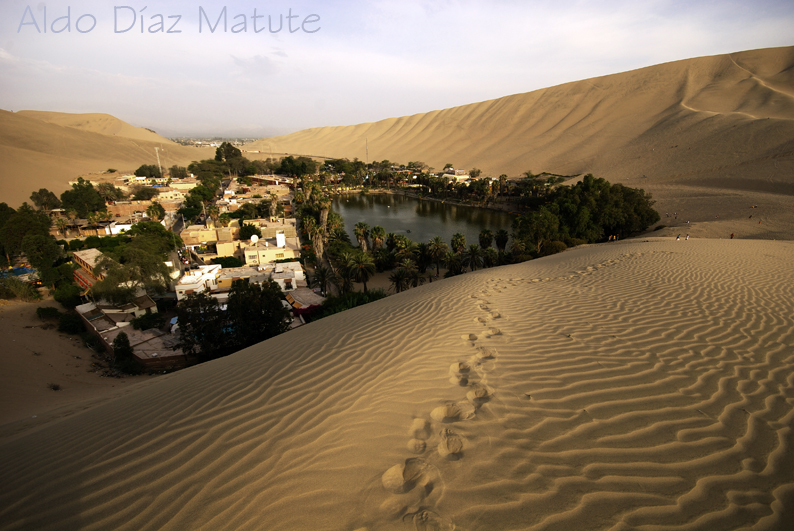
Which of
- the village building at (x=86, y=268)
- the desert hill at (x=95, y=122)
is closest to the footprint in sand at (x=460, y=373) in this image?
the village building at (x=86, y=268)

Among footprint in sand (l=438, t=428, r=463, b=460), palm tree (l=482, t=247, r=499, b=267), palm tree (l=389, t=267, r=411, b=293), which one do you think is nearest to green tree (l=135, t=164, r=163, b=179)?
palm tree (l=389, t=267, r=411, b=293)

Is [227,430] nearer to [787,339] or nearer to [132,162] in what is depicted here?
[787,339]

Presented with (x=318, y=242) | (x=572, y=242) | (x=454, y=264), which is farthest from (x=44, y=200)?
(x=572, y=242)

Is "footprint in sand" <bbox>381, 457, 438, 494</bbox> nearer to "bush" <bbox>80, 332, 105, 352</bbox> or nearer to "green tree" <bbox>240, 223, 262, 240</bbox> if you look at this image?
"bush" <bbox>80, 332, 105, 352</bbox>

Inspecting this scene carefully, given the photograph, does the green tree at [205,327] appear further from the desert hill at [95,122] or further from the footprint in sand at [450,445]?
the desert hill at [95,122]

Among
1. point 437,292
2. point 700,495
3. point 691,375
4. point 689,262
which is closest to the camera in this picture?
point 700,495

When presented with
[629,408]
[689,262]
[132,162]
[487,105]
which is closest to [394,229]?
[689,262]
